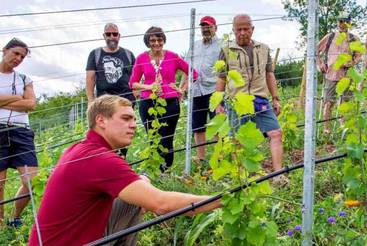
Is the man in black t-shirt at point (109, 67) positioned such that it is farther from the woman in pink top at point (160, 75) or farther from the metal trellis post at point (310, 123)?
the metal trellis post at point (310, 123)

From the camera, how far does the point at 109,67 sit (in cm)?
462

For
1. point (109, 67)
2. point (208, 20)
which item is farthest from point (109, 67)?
point (208, 20)

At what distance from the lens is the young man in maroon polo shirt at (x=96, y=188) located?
227cm

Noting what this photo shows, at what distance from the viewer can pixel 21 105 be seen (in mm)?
3967

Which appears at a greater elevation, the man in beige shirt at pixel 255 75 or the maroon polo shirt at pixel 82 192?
the man in beige shirt at pixel 255 75

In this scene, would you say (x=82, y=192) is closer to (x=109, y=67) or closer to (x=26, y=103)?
(x=26, y=103)

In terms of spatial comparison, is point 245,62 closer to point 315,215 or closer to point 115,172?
point 315,215

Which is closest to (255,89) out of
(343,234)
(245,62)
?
(245,62)

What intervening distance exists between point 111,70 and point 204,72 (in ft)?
2.70

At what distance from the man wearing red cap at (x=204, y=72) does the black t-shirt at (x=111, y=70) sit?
62 cm

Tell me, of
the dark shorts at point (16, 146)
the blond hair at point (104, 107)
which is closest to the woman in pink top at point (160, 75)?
the dark shorts at point (16, 146)

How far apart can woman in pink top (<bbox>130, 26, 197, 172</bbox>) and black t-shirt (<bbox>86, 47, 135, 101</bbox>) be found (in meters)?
0.11

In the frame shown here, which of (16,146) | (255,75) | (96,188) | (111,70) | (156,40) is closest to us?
(96,188)

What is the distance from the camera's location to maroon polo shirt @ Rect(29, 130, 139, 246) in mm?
2289
